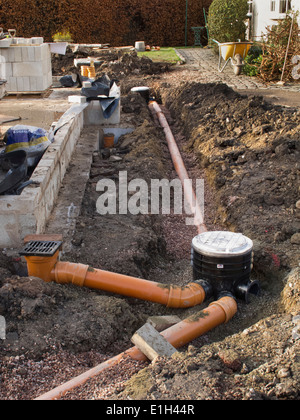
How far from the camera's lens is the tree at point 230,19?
19172 millimetres

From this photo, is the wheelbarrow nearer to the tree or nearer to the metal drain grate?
the tree

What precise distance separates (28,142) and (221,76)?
34.6ft

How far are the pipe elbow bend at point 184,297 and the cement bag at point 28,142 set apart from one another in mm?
2650

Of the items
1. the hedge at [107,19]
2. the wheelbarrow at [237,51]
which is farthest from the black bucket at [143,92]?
the hedge at [107,19]

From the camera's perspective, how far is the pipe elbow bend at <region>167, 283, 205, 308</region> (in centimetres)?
375

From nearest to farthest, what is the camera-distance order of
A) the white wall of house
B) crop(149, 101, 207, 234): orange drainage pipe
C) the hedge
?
crop(149, 101, 207, 234): orange drainage pipe → the white wall of house → the hedge

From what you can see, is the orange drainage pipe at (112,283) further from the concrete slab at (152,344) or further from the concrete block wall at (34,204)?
the concrete slab at (152,344)

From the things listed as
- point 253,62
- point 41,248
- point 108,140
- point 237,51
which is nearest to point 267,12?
point 253,62

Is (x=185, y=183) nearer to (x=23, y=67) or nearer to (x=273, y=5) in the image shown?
(x=23, y=67)

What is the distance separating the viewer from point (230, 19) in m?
19.2

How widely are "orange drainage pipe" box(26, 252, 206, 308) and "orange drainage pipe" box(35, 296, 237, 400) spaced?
0.29m

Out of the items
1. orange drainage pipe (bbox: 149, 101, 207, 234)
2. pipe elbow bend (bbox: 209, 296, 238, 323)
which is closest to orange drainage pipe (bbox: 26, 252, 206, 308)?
pipe elbow bend (bbox: 209, 296, 238, 323)

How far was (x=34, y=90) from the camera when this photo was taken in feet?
33.8

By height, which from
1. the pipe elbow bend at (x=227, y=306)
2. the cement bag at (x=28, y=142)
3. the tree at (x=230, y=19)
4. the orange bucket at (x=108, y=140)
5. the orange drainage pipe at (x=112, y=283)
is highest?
the tree at (x=230, y=19)
